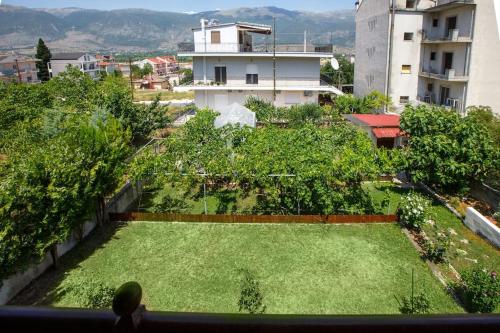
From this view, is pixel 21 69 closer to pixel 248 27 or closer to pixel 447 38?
pixel 248 27

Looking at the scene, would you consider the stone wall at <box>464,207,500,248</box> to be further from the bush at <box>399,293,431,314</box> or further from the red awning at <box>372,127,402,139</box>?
the red awning at <box>372,127,402,139</box>

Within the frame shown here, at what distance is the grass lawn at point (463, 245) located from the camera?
445 inches

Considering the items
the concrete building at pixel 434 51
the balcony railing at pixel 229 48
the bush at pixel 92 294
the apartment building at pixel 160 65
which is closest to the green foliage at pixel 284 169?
the bush at pixel 92 294

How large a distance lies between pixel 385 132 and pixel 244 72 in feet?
45.2

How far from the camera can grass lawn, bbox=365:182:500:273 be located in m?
11.3

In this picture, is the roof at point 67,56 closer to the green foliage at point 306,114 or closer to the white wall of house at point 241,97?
the white wall of house at point 241,97

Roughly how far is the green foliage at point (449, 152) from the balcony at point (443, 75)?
10.8 metres

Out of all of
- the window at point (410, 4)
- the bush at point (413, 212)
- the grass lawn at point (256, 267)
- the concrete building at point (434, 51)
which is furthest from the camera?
the window at point (410, 4)

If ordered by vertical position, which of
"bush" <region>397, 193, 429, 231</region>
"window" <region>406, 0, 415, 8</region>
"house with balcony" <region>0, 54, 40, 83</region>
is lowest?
"bush" <region>397, 193, 429, 231</region>

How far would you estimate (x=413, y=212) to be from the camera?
505 inches

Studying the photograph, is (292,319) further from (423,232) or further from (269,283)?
(423,232)

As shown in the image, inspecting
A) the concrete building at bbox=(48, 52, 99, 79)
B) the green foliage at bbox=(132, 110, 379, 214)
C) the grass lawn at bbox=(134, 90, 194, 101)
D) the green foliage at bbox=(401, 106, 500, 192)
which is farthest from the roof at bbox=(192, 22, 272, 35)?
the concrete building at bbox=(48, 52, 99, 79)

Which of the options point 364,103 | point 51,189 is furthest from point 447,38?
point 51,189

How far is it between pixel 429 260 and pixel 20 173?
11.5m
